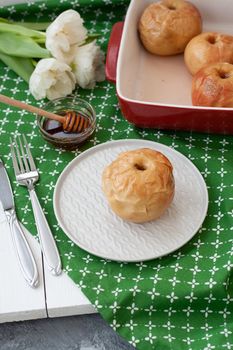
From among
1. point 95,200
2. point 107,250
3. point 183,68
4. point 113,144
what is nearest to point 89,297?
point 107,250

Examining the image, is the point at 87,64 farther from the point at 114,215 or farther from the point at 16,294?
the point at 16,294

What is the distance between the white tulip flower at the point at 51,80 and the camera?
1.38 m

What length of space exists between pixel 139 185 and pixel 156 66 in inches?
18.1

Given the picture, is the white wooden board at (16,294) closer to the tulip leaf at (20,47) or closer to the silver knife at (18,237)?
the silver knife at (18,237)

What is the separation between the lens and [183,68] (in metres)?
1.48

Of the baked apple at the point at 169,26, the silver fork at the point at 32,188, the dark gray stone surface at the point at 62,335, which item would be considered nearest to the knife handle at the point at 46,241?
the silver fork at the point at 32,188

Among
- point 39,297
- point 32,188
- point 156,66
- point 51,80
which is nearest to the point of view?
point 39,297

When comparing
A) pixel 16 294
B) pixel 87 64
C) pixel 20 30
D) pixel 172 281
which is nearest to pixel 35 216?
pixel 16 294

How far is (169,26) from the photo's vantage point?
1.44 metres

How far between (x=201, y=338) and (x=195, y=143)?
42 cm

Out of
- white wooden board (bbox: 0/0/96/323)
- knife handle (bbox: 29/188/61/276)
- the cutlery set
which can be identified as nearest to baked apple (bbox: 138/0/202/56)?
the cutlery set

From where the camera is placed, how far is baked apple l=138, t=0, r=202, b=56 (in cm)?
145

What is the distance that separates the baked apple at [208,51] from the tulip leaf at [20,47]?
1.05ft

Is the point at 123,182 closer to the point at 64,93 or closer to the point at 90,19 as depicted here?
the point at 64,93
